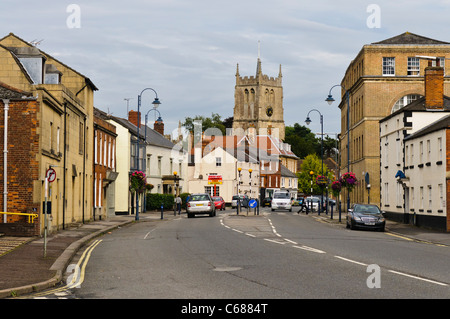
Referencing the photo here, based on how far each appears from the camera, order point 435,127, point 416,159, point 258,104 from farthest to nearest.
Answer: point 258,104
point 416,159
point 435,127

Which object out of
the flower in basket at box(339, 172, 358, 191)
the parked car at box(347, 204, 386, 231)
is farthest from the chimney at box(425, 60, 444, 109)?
the parked car at box(347, 204, 386, 231)

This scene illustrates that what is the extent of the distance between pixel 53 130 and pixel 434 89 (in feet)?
85.1

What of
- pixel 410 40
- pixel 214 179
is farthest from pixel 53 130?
pixel 214 179

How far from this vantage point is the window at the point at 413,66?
6316 centimetres

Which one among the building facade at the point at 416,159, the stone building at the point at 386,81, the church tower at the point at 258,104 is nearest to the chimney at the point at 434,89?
the building facade at the point at 416,159

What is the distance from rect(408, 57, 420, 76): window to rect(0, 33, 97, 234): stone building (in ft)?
108

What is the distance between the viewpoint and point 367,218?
114 ft

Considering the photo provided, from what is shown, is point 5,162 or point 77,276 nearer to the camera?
point 77,276

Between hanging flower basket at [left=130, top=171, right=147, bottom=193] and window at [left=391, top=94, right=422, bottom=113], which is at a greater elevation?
window at [left=391, top=94, right=422, bottom=113]

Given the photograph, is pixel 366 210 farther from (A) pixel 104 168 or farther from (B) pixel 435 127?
(A) pixel 104 168

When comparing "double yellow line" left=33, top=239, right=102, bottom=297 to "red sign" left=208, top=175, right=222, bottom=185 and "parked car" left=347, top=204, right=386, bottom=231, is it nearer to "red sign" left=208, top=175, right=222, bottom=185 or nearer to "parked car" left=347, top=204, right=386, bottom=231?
"parked car" left=347, top=204, right=386, bottom=231

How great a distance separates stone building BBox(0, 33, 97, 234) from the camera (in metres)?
27.5

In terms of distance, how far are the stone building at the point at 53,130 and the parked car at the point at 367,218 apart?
14.8 meters

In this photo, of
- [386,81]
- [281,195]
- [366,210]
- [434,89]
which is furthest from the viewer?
[281,195]
